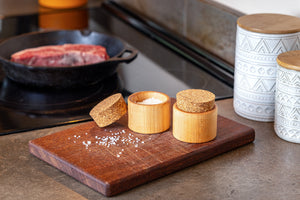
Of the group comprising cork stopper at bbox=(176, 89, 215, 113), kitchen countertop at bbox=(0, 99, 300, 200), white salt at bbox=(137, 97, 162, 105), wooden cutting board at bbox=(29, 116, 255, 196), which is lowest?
kitchen countertop at bbox=(0, 99, 300, 200)

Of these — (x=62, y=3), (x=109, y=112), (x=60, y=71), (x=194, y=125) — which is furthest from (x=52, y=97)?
(x=62, y=3)

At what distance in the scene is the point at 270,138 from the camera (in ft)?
3.14

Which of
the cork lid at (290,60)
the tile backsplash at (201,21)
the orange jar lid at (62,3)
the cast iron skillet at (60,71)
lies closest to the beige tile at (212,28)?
the tile backsplash at (201,21)

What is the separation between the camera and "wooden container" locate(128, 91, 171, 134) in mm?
894

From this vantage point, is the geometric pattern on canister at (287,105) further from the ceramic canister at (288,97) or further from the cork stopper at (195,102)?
the cork stopper at (195,102)

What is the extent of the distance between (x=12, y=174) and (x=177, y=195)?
28 centimetres

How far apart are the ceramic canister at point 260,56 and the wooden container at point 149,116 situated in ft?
0.62

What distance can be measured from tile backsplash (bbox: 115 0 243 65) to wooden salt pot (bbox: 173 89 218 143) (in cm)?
44

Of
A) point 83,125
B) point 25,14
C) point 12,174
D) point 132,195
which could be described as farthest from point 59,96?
point 25,14

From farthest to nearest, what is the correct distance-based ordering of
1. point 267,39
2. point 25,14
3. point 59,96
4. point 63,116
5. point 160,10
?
point 25,14, point 160,10, point 59,96, point 63,116, point 267,39

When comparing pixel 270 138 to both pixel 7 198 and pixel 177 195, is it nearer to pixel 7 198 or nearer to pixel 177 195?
pixel 177 195

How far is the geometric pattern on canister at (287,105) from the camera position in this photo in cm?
87

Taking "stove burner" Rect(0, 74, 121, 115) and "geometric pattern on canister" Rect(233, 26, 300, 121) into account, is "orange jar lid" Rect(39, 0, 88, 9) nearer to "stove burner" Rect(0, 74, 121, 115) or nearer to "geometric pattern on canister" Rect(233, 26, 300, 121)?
"stove burner" Rect(0, 74, 121, 115)

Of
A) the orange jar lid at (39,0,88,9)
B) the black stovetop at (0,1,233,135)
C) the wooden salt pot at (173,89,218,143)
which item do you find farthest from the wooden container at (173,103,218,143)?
the orange jar lid at (39,0,88,9)
